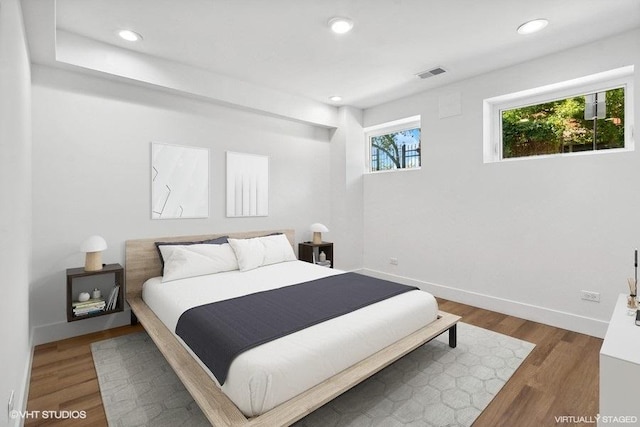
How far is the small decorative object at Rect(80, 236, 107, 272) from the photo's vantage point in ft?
8.70

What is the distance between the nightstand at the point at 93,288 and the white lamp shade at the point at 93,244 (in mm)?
202

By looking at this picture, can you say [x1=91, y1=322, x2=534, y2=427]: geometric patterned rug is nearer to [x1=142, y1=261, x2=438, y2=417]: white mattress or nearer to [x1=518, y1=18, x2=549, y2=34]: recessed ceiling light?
[x1=142, y1=261, x2=438, y2=417]: white mattress

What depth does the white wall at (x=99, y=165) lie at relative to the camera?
2709 millimetres

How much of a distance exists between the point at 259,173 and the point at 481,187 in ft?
8.82

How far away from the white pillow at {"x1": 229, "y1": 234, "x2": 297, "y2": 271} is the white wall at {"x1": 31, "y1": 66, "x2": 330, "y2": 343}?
448 mm

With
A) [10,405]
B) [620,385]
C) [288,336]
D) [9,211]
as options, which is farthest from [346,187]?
[10,405]

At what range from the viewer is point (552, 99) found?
3.19 m

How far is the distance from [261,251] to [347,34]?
2.32m

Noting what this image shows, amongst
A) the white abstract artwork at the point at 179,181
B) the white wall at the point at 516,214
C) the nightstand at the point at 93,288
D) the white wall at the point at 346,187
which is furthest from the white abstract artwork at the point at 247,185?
the white wall at the point at 516,214

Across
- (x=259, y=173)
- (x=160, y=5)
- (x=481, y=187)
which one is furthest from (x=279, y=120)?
(x=481, y=187)

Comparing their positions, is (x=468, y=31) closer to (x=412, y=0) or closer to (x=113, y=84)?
(x=412, y=0)

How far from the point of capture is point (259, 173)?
160 inches

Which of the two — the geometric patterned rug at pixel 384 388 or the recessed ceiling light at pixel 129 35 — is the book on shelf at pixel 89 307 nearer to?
the geometric patterned rug at pixel 384 388

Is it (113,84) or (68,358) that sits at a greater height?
(113,84)
